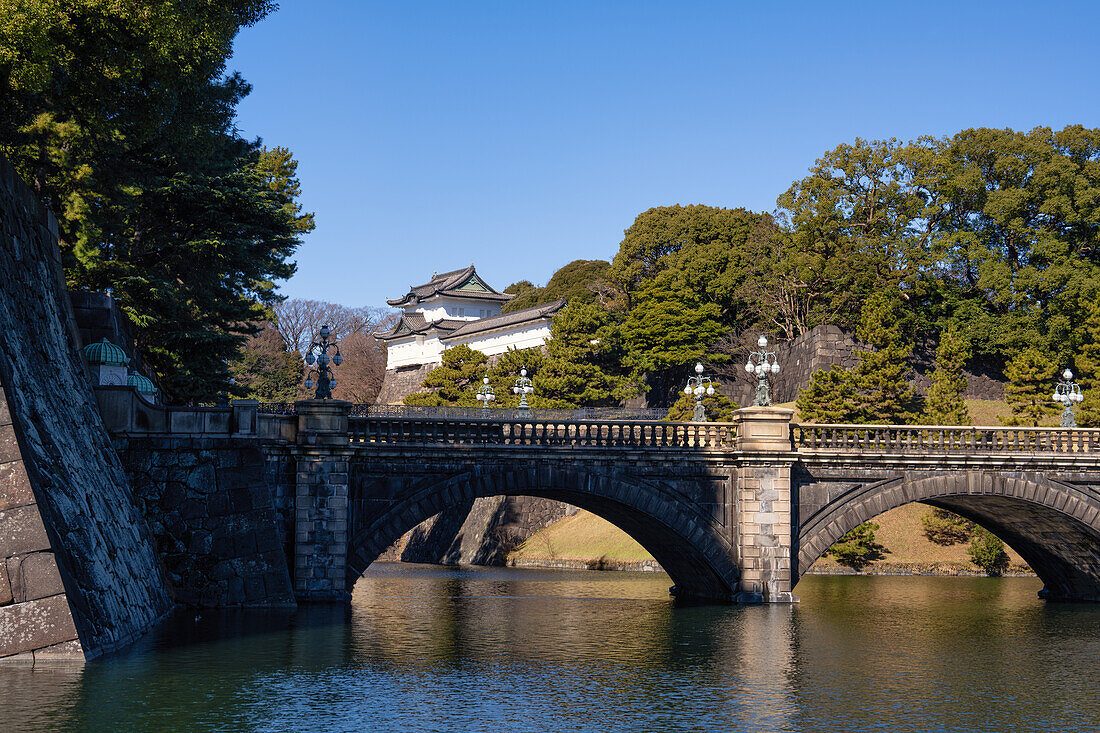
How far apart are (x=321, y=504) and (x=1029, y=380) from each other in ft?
153

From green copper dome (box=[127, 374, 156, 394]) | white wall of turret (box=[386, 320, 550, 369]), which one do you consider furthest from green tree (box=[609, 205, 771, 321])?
green copper dome (box=[127, 374, 156, 394])

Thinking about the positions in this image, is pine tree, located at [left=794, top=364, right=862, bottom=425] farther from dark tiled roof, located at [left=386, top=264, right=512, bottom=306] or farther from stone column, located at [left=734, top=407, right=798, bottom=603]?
dark tiled roof, located at [left=386, top=264, right=512, bottom=306]

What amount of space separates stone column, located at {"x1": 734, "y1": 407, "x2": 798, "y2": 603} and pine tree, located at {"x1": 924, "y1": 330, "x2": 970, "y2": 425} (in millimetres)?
23185

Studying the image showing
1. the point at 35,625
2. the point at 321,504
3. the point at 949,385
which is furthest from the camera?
the point at 949,385

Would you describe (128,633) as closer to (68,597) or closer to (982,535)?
(68,597)

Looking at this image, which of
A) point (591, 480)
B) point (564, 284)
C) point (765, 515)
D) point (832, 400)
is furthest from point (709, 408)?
point (564, 284)

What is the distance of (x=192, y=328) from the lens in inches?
1763

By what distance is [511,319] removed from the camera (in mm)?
103062

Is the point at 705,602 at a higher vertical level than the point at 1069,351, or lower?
lower

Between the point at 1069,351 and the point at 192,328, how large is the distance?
50453 mm

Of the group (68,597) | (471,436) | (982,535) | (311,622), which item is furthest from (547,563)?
(68,597)

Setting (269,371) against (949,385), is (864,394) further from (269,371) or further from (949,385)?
(269,371)

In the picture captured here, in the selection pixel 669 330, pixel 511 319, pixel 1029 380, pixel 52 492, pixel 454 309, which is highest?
pixel 454 309

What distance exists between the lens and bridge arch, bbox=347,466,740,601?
3422cm
